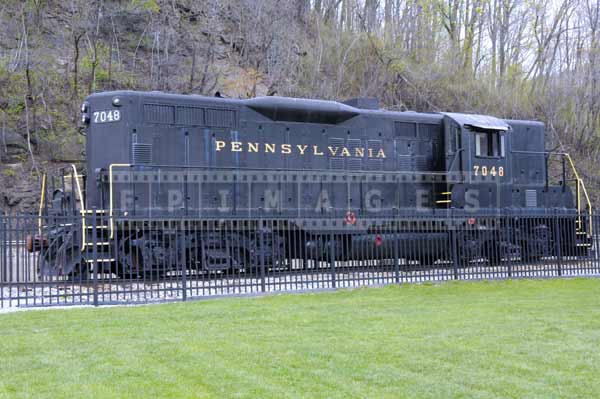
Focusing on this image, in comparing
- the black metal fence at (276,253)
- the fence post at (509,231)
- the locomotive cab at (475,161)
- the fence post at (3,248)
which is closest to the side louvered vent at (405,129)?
the locomotive cab at (475,161)

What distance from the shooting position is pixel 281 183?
16609 millimetres

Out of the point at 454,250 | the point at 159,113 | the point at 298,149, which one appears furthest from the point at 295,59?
the point at 454,250

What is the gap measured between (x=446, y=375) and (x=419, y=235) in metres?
9.69

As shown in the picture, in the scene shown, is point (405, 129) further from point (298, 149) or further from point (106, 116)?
point (106, 116)

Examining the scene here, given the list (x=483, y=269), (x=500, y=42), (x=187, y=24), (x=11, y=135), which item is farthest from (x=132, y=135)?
(x=500, y=42)

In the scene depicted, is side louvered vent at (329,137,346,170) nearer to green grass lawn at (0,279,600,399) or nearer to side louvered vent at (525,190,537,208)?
side louvered vent at (525,190,537,208)

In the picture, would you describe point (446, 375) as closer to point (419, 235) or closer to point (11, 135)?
point (419, 235)

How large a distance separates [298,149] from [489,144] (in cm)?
565

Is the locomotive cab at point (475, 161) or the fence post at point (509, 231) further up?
the locomotive cab at point (475, 161)

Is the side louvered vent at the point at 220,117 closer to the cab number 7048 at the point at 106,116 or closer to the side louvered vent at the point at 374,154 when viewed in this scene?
the cab number 7048 at the point at 106,116

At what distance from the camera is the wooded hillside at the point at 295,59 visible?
27.4 metres

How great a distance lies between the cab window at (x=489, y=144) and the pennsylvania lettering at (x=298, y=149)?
2.75 meters

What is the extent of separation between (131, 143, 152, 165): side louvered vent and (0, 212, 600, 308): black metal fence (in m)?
1.45

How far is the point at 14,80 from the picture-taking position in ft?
90.1
